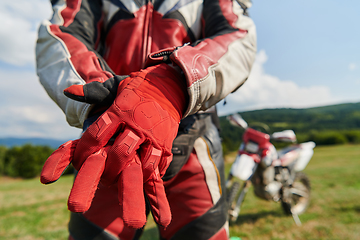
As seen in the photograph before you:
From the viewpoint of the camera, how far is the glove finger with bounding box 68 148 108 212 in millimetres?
509

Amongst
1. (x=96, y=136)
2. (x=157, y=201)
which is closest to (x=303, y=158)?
(x=157, y=201)

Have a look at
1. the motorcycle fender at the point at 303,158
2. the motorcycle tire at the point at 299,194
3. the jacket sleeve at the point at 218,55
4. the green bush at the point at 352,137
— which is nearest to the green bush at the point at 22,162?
the motorcycle tire at the point at 299,194

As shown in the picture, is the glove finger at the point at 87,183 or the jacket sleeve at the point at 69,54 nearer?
the glove finger at the point at 87,183

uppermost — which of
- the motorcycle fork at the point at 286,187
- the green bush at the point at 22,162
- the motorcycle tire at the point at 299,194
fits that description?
the motorcycle fork at the point at 286,187

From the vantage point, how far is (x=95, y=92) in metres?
0.69

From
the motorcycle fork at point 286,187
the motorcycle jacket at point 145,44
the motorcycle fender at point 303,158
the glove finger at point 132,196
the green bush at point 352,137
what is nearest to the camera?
the glove finger at point 132,196

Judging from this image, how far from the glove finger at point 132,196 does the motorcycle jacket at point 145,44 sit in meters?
0.30

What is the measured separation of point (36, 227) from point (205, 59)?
402 cm

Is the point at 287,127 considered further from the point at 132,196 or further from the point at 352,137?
the point at 132,196

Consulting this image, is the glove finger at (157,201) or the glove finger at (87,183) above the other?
the glove finger at (87,183)

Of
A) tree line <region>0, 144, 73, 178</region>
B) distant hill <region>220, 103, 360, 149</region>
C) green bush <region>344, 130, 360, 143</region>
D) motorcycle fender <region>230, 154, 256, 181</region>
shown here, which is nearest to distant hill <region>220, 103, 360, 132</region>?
distant hill <region>220, 103, 360, 149</region>

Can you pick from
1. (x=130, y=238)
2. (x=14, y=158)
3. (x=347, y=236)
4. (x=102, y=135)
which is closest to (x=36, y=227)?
(x=130, y=238)

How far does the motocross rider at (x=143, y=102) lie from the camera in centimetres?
59

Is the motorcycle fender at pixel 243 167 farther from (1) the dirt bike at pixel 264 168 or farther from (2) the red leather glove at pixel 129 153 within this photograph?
(2) the red leather glove at pixel 129 153
